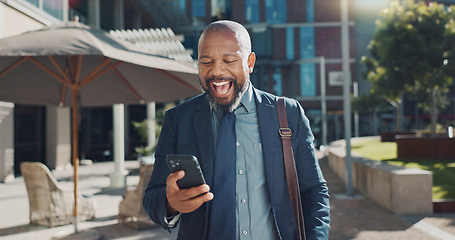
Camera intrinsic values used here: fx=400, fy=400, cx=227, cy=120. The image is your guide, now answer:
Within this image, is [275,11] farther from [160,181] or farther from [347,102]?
[160,181]

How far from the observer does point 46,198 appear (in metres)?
5.98

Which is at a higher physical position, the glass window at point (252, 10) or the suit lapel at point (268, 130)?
the glass window at point (252, 10)

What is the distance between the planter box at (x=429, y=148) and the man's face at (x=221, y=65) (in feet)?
43.1

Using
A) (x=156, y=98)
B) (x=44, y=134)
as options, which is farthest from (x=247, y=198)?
(x=44, y=134)

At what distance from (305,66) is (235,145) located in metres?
33.8

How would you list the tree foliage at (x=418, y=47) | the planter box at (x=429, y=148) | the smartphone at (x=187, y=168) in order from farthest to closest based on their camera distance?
the tree foliage at (x=418, y=47)
the planter box at (x=429, y=148)
the smartphone at (x=187, y=168)

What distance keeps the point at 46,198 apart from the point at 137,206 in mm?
1417

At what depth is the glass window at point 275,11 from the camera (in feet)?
112

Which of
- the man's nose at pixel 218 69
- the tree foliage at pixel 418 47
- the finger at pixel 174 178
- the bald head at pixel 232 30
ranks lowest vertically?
the finger at pixel 174 178

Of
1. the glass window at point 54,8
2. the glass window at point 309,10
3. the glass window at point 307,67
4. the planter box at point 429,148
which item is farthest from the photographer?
the glass window at point 309,10

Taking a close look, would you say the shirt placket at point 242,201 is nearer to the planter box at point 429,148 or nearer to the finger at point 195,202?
the finger at point 195,202

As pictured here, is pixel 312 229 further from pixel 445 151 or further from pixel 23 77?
pixel 445 151

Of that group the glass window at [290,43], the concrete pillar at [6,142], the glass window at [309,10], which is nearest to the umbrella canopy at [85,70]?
the concrete pillar at [6,142]

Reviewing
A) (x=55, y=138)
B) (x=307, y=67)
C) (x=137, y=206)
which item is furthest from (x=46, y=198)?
(x=307, y=67)
